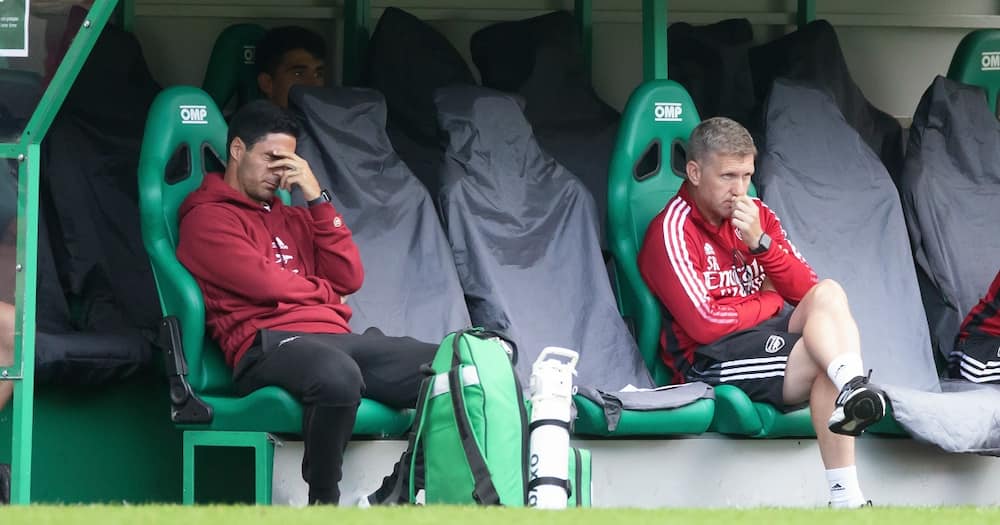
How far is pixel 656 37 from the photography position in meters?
6.27

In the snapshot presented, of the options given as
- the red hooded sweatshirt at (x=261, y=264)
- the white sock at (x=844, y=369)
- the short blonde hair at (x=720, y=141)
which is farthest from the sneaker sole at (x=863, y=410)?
the red hooded sweatshirt at (x=261, y=264)

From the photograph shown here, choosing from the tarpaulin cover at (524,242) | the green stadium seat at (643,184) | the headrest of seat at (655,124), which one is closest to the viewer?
the tarpaulin cover at (524,242)

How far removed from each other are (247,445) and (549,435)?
2.89 ft

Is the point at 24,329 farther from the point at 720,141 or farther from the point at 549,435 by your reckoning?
the point at 720,141

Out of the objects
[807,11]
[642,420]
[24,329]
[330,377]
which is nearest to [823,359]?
[642,420]

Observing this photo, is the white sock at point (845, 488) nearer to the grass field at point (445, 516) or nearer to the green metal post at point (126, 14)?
the grass field at point (445, 516)

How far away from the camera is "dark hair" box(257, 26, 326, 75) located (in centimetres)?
625

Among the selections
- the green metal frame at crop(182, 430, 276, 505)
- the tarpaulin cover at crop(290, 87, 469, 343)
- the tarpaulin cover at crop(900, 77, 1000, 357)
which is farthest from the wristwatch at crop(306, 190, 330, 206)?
the tarpaulin cover at crop(900, 77, 1000, 357)

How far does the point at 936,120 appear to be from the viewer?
663 cm

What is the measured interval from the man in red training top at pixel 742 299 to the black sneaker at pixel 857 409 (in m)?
0.13

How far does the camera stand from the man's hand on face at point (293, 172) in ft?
17.7

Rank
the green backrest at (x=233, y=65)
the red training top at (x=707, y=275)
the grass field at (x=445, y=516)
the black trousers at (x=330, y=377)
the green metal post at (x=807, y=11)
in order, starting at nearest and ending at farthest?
the grass field at (x=445, y=516)
the black trousers at (x=330, y=377)
the red training top at (x=707, y=275)
the green backrest at (x=233, y=65)
the green metal post at (x=807, y=11)

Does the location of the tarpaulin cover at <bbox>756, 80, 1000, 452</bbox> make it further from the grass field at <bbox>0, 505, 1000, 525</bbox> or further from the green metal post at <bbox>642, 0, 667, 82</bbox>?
the grass field at <bbox>0, 505, 1000, 525</bbox>

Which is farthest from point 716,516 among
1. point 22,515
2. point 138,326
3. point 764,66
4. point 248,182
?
point 764,66
